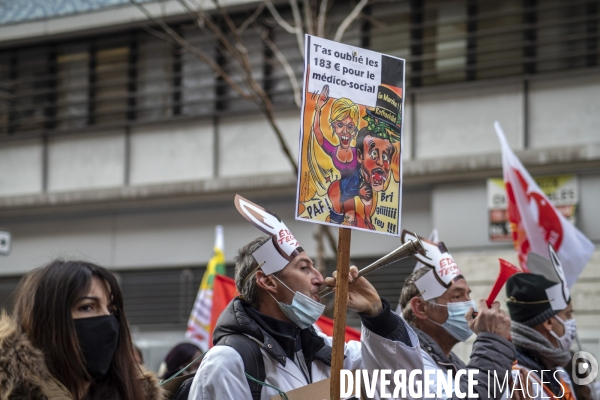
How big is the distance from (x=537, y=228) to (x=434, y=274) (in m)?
2.59

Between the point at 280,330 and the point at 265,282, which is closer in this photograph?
the point at 280,330

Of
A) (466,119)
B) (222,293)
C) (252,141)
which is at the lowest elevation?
(222,293)

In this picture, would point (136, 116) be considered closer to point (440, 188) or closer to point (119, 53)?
point (119, 53)

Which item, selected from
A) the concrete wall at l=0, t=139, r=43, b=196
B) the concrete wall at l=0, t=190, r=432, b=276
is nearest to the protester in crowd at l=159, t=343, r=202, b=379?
the concrete wall at l=0, t=190, r=432, b=276

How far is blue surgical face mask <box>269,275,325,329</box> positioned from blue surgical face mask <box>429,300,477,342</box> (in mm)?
1251

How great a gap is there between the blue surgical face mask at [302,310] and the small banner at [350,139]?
1.79 feet

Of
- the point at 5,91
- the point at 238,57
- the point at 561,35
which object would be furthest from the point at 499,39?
the point at 5,91

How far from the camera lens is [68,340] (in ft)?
11.2

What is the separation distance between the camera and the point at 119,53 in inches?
649

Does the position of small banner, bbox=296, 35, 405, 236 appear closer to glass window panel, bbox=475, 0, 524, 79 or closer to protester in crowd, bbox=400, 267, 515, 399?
protester in crowd, bbox=400, 267, 515, 399

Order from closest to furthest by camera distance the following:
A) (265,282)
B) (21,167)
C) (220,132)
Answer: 1. (265,282)
2. (220,132)
3. (21,167)

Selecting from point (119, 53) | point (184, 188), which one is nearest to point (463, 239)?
point (184, 188)

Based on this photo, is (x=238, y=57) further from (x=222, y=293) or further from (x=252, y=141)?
(x=222, y=293)

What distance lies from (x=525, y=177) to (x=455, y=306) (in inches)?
Result: 119
